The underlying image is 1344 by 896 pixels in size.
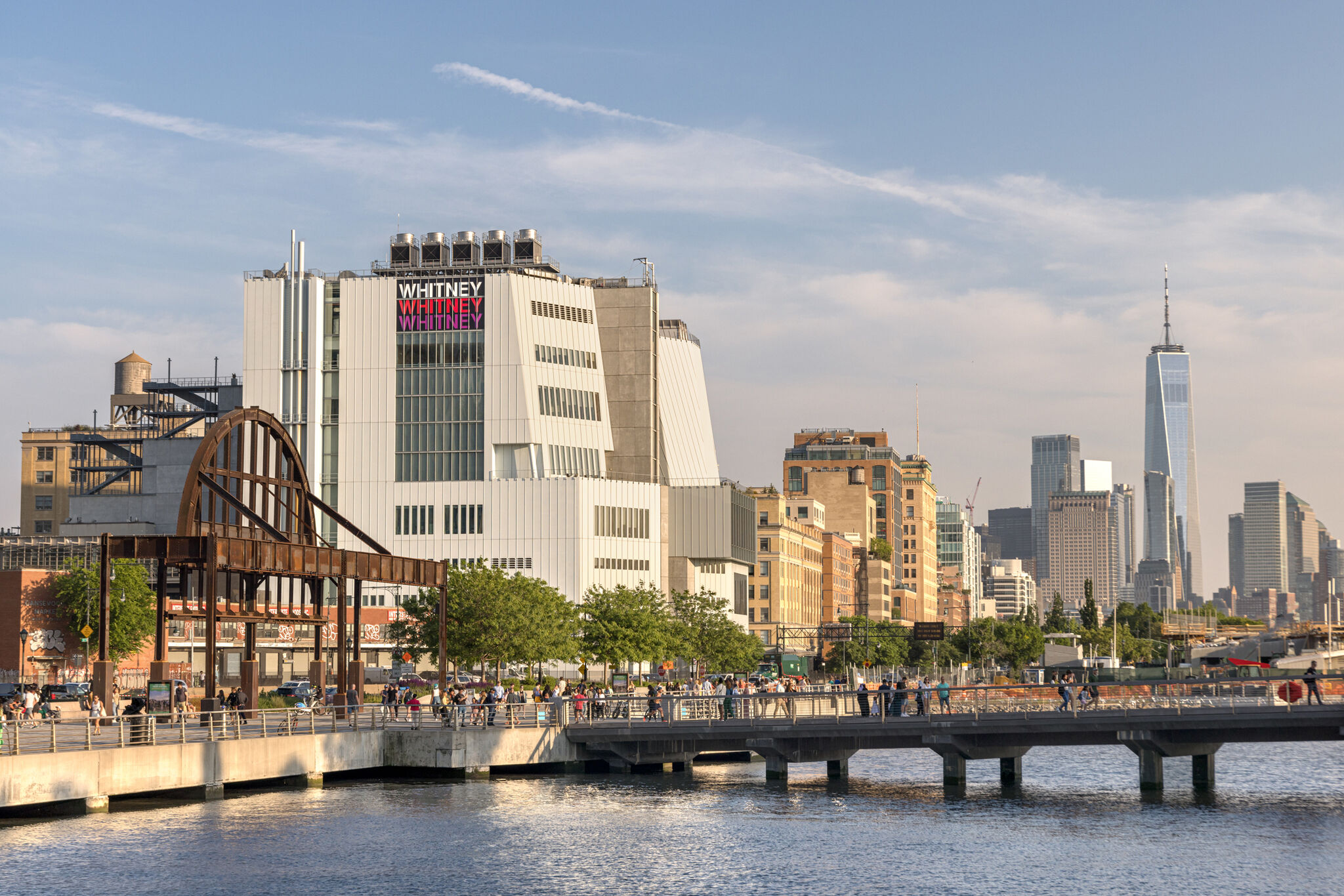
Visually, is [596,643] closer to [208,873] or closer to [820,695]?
[820,695]

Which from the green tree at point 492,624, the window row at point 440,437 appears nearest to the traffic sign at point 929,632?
the window row at point 440,437

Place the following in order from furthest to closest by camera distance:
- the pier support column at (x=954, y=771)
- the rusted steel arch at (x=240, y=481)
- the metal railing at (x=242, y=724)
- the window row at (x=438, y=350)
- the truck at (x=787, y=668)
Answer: the window row at (x=438, y=350) → the truck at (x=787, y=668) → the rusted steel arch at (x=240, y=481) → the pier support column at (x=954, y=771) → the metal railing at (x=242, y=724)

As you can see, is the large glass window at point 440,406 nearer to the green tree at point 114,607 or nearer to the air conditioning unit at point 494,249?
the air conditioning unit at point 494,249

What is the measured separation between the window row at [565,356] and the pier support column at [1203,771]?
350 feet

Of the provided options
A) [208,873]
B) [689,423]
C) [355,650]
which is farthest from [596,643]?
[208,873]

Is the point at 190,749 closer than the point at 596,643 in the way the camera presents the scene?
Yes

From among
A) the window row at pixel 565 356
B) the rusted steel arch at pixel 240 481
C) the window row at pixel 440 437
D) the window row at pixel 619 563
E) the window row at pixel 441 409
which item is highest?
the window row at pixel 565 356

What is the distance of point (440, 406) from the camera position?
164 metres

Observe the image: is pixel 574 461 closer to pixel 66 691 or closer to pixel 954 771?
pixel 66 691

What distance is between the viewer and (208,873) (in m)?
42.0

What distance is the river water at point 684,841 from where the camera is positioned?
42.1 meters

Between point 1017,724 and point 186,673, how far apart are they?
6796cm

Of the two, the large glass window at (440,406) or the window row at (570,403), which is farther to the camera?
the window row at (570,403)

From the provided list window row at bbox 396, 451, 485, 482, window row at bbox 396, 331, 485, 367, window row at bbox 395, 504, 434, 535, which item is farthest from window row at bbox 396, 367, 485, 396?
window row at bbox 395, 504, 434, 535
